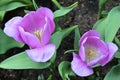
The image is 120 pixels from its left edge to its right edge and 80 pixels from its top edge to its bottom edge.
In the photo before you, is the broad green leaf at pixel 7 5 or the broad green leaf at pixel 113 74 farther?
the broad green leaf at pixel 7 5

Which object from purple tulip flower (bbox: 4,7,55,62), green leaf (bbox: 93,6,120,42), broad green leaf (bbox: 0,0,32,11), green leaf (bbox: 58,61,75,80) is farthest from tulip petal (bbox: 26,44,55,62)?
broad green leaf (bbox: 0,0,32,11)

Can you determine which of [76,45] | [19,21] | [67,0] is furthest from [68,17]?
[19,21]

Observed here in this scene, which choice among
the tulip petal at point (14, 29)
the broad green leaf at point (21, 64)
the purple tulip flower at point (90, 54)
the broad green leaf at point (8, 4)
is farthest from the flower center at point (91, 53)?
the broad green leaf at point (8, 4)

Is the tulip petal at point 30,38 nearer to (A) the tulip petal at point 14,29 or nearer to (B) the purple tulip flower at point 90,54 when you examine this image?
(A) the tulip petal at point 14,29

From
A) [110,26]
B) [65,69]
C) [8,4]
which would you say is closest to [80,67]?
[65,69]

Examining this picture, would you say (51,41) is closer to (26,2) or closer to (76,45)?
(76,45)

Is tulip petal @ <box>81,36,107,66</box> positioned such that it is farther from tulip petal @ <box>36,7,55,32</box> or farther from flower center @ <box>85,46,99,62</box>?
tulip petal @ <box>36,7,55,32</box>

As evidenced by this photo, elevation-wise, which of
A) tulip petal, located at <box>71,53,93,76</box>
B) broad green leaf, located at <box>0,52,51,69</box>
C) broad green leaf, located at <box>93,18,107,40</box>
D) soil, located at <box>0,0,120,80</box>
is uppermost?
broad green leaf, located at <box>93,18,107,40</box>
